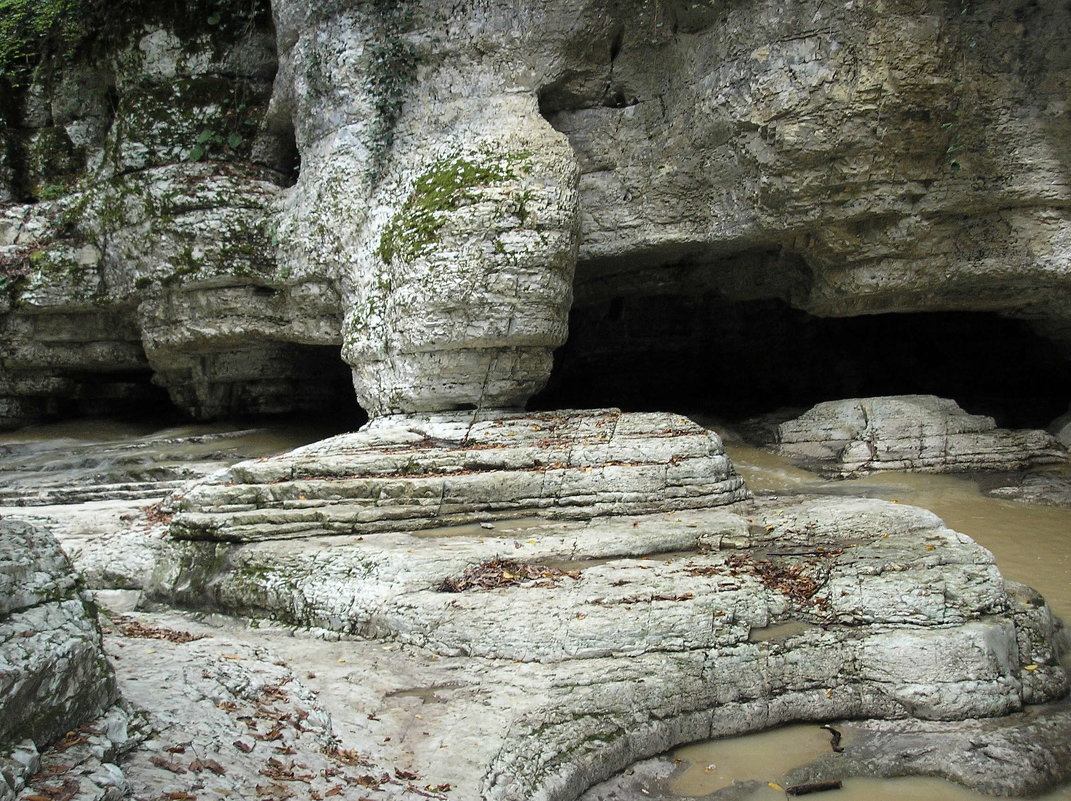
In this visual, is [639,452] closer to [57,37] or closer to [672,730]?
[672,730]

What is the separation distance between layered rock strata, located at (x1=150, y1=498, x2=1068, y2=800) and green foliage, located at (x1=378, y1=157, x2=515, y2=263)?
3778mm

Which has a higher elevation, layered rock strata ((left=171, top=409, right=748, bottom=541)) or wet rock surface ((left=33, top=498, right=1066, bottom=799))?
layered rock strata ((left=171, top=409, right=748, bottom=541))

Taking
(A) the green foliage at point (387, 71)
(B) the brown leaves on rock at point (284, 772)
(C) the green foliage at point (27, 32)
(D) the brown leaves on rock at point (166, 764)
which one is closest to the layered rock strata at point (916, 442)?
(A) the green foliage at point (387, 71)

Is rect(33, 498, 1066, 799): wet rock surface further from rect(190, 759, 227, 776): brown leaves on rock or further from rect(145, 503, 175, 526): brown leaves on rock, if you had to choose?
rect(145, 503, 175, 526): brown leaves on rock

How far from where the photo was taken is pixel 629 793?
4.14m

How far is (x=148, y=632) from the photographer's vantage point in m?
5.09

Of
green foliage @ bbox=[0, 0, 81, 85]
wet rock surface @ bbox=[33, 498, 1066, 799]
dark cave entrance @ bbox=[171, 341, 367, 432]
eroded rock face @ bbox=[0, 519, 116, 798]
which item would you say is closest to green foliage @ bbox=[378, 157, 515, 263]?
wet rock surface @ bbox=[33, 498, 1066, 799]

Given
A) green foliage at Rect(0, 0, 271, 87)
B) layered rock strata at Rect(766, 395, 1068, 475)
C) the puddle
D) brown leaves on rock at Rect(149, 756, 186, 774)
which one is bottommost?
the puddle

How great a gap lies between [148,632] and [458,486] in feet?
7.99

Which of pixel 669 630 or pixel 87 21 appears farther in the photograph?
pixel 87 21

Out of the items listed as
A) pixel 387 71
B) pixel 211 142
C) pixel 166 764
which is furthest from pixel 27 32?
pixel 166 764

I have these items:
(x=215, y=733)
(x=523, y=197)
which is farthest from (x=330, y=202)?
(x=215, y=733)

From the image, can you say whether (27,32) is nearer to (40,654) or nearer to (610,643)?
(40,654)

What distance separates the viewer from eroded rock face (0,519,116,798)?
2.78 meters
